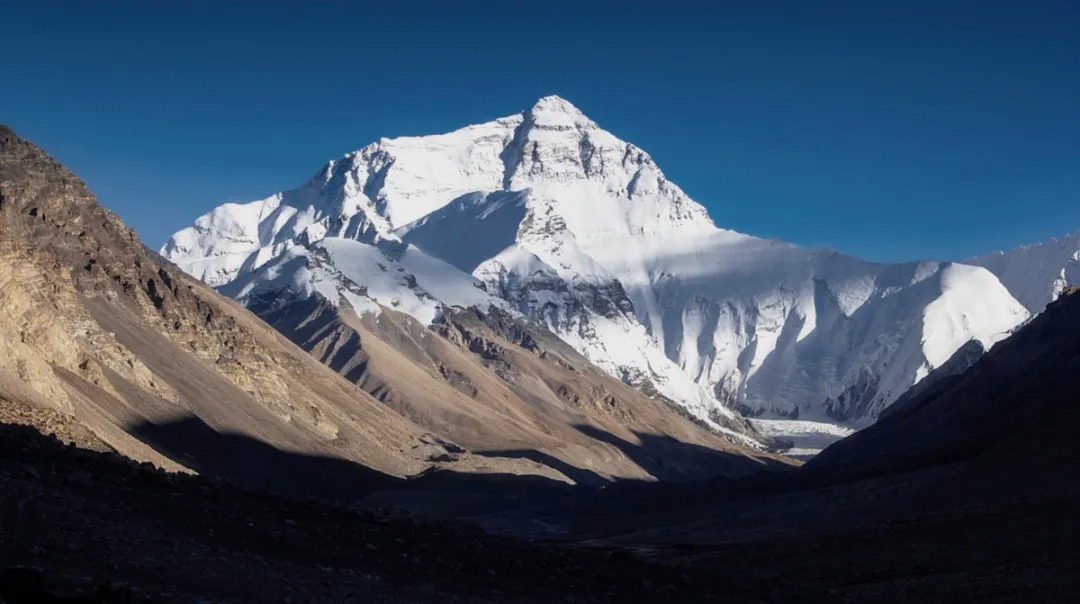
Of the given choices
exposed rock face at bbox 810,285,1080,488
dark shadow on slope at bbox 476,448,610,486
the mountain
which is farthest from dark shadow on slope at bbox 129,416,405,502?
dark shadow on slope at bbox 476,448,610,486

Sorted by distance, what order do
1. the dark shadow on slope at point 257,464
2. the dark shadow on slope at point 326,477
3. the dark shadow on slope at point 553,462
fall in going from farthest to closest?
the dark shadow on slope at point 553,462, the dark shadow on slope at point 326,477, the dark shadow on slope at point 257,464

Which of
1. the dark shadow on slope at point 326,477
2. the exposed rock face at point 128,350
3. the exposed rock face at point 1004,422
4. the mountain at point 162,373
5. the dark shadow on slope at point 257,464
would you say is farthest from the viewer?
the dark shadow on slope at point 326,477

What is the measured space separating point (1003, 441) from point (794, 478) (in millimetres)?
48894

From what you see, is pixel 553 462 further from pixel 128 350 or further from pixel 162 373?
pixel 128 350

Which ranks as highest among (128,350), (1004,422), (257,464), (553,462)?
(1004,422)

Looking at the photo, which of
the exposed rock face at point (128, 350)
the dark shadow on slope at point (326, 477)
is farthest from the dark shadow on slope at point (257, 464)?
the exposed rock face at point (128, 350)

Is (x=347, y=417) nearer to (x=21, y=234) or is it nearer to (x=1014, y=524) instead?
(x=21, y=234)

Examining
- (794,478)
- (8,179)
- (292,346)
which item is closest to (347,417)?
(292,346)

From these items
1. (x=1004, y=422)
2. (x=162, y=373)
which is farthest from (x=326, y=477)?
(x=1004, y=422)

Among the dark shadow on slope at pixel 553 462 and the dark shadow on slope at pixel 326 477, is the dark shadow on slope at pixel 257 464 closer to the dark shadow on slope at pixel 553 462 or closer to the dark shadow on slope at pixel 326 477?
the dark shadow on slope at pixel 326 477

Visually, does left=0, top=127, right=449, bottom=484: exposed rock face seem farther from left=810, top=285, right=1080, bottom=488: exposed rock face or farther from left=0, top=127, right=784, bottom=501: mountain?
left=810, top=285, right=1080, bottom=488: exposed rock face

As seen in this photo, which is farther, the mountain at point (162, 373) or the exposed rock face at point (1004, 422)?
the mountain at point (162, 373)

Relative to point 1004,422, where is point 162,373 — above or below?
below

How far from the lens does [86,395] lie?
95.4 m
